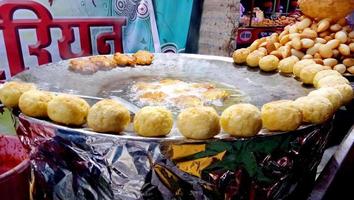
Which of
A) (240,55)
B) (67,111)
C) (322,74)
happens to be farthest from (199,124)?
(240,55)

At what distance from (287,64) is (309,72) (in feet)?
0.82

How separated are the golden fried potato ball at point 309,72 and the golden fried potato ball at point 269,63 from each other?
10.2 inches

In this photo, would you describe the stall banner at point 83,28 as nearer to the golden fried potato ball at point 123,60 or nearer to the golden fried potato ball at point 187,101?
the golden fried potato ball at point 123,60

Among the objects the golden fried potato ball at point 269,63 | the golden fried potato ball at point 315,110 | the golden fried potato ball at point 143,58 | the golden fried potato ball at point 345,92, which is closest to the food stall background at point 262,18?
the golden fried potato ball at point 269,63

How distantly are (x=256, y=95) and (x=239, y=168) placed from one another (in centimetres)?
68

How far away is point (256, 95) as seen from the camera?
1.72 m

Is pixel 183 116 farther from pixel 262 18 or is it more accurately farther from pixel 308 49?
pixel 262 18

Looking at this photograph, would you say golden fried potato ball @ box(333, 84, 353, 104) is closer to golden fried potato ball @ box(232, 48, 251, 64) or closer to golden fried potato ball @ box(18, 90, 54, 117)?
golden fried potato ball @ box(232, 48, 251, 64)

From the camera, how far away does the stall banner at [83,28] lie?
7.74 ft

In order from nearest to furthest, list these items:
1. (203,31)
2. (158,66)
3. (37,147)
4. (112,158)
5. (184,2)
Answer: (112,158) → (37,147) → (158,66) → (184,2) → (203,31)

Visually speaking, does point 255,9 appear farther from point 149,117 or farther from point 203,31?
point 149,117

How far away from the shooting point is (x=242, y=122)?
111cm

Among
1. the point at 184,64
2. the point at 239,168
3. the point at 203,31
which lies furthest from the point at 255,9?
the point at 239,168

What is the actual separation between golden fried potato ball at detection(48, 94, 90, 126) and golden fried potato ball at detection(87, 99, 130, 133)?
45 mm
